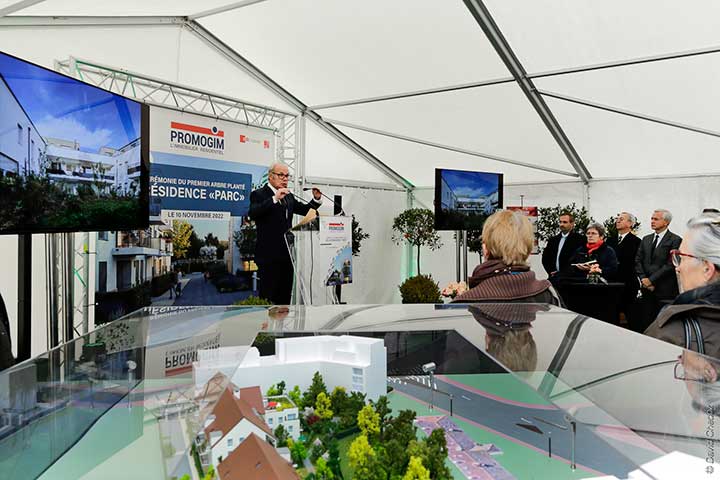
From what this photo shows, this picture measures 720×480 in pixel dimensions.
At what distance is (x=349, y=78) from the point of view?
6.90m

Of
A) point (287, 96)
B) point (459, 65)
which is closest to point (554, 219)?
point (459, 65)

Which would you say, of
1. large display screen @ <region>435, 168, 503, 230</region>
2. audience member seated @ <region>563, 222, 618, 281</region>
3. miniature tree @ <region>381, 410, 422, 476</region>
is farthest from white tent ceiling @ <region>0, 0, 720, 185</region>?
miniature tree @ <region>381, 410, 422, 476</region>

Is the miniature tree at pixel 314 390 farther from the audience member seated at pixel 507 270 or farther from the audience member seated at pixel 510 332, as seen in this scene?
the audience member seated at pixel 507 270

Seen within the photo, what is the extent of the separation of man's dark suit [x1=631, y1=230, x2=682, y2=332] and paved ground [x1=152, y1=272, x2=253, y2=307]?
4.55m

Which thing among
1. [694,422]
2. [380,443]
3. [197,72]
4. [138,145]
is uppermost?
[197,72]

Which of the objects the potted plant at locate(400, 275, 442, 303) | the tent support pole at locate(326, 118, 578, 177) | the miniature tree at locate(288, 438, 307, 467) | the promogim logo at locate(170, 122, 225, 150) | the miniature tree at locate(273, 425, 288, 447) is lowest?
the potted plant at locate(400, 275, 442, 303)

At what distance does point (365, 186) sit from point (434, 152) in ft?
4.30

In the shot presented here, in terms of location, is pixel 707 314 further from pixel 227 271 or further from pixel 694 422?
pixel 227 271

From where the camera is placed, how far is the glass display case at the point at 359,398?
0.90 meters

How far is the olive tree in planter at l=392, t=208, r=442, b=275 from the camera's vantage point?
31.9 feet

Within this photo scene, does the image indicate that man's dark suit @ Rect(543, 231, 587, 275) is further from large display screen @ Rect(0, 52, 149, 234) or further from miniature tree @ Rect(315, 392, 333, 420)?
miniature tree @ Rect(315, 392, 333, 420)

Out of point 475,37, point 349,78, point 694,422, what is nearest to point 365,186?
point 349,78

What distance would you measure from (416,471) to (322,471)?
0.23m

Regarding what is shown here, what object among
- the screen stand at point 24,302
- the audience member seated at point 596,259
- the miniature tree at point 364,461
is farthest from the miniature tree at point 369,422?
the audience member seated at point 596,259
